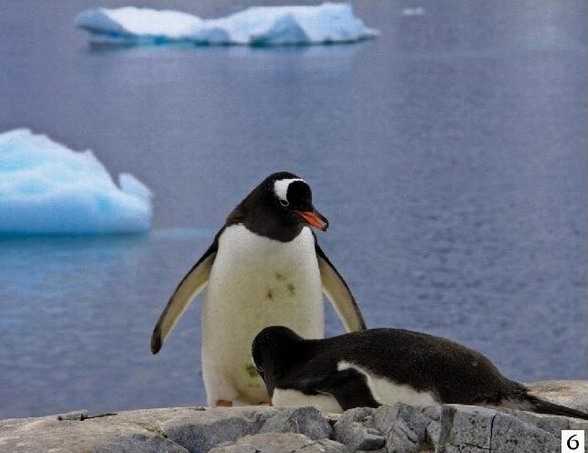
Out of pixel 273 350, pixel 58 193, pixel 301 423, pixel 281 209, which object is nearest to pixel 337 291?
pixel 281 209

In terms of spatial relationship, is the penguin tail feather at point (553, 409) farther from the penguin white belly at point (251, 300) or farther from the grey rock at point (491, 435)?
the penguin white belly at point (251, 300)

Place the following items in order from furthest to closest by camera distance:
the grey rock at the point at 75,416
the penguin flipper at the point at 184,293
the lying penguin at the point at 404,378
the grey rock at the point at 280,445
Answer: the penguin flipper at the point at 184,293 → the lying penguin at the point at 404,378 → the grey rock at the point at 75,416 → the grey rock at the point at 280,445

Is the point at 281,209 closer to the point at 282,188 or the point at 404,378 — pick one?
the point at 282,188

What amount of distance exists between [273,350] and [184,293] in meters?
1.50

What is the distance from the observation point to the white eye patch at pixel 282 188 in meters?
4.79

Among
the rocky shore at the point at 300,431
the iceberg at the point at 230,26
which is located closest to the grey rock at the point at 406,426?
the rocky shore at the point at 300,431

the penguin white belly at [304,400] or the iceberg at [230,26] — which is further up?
the penguin white belly at [304,400]

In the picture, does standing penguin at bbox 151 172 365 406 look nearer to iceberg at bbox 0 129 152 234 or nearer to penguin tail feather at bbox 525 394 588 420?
penguin tail feather at bbox 525 394 588 420

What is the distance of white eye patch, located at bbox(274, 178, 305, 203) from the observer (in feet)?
15.7

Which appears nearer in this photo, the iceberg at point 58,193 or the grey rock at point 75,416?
the grey rock at point 75,416

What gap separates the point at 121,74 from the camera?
A: 66.5m

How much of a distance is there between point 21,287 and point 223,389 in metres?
22.8

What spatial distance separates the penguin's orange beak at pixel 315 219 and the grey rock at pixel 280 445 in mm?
1481

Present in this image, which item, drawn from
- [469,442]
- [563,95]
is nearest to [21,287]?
[469,442]
